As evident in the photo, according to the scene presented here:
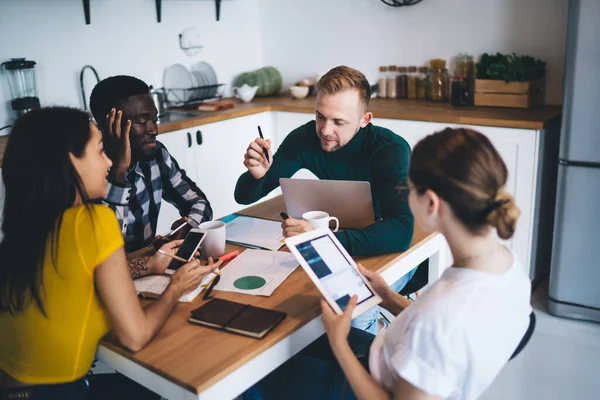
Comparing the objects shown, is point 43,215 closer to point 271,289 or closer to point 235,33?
point 271,289

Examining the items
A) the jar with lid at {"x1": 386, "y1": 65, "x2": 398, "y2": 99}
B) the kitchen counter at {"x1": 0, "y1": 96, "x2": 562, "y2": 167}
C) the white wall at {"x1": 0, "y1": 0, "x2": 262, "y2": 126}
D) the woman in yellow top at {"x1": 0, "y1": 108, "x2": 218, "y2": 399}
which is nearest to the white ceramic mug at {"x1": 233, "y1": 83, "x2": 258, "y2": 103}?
the kitchen counter at {"x1": 0, "y1": 96, "x2": 562, "y2": 167}

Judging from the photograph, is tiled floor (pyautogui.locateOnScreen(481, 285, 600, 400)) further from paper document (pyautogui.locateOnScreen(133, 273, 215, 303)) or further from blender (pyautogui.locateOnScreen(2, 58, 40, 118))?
blender (pyautogui.locateOnScreen(2, 58, 40, 118))

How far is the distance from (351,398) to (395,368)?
38cm

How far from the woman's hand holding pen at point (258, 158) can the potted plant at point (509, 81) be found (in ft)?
5.68

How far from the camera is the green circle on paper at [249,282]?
143 centimetres

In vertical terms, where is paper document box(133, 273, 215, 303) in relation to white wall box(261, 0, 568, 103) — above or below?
below

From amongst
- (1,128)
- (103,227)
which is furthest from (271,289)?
(1,128)

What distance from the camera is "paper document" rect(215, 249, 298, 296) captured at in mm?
1428

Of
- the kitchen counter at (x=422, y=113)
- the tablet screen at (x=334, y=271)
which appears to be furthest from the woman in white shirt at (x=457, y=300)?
the kitchen counter at (x=422, y=113)

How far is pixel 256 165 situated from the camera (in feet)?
6.42

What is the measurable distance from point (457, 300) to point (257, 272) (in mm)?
593

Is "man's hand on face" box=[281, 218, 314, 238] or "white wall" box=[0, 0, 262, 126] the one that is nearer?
"man's hand on face" box=[281, 218, 314, 238]

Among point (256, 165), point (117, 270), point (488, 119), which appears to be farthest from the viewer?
point (488, 119)

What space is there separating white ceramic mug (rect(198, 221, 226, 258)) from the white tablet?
0.29 meters
